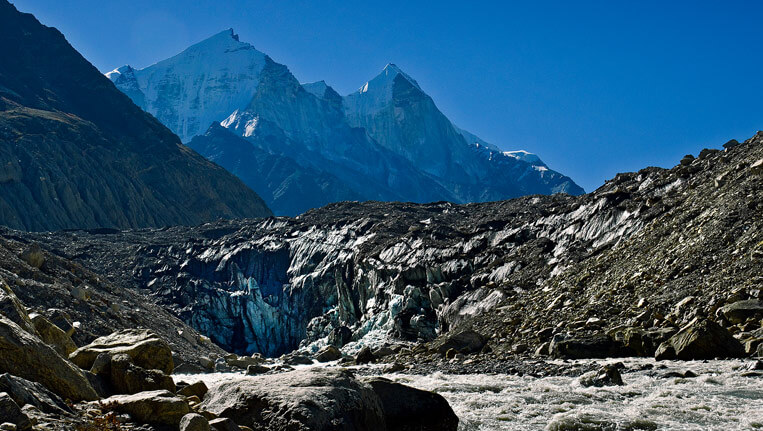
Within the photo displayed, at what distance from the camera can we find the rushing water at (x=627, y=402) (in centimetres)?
1573

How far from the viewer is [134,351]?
18.6 m

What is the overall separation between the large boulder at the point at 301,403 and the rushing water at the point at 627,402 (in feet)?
13.8

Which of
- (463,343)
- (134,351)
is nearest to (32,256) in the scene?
(463,343)

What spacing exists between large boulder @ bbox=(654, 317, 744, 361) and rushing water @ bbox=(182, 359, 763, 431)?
0.75 meters

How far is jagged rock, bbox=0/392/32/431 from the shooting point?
31.1ft

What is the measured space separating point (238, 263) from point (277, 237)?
8.62 metres

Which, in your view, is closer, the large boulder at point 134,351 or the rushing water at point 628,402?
the rushing water at point 628,402

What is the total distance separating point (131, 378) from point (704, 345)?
2023cm

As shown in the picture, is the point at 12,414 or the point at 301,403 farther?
the point at 301,403

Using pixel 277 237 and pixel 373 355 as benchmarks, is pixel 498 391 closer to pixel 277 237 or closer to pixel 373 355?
pixel 373 355

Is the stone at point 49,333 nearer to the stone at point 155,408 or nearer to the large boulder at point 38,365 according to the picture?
the large boulder at point 38,365

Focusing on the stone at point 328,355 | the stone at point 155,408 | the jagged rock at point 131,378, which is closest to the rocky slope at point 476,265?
the stone at point 328,355

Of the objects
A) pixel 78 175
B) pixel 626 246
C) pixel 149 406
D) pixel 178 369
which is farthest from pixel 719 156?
pixel 78 175

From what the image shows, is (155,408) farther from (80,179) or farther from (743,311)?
(80,179)
